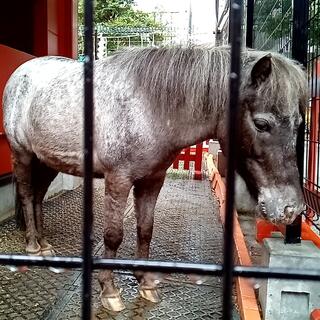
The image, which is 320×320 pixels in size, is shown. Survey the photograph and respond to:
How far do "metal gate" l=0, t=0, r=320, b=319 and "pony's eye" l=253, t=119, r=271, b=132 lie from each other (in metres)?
1.66

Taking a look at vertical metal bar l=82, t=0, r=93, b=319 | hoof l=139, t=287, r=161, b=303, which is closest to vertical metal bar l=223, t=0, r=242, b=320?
vertical metal bar l=82, t=0, r=93, b=319

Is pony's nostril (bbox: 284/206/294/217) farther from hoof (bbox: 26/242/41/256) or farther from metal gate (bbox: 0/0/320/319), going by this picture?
hoof (bbox: 26/242/41/256)

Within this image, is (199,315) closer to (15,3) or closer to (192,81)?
(192,81)

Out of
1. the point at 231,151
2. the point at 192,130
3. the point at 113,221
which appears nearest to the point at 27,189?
the point at 113,221

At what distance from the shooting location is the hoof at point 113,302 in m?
2.81

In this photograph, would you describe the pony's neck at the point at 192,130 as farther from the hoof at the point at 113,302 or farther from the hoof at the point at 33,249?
the hoof at the point at 33,249

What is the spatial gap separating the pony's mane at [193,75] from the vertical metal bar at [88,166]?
1.76 meters

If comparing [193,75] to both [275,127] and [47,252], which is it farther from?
[47,252]

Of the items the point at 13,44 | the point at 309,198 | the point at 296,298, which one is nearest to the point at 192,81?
the point at 309,198

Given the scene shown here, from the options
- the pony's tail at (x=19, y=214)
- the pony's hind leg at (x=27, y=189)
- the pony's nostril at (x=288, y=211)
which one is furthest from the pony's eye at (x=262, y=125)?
the pony's tail at (x=19, y=214)

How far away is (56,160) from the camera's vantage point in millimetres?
3332

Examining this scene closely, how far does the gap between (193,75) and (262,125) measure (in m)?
0.52

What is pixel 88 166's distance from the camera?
84cm

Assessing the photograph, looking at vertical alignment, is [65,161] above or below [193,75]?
below
